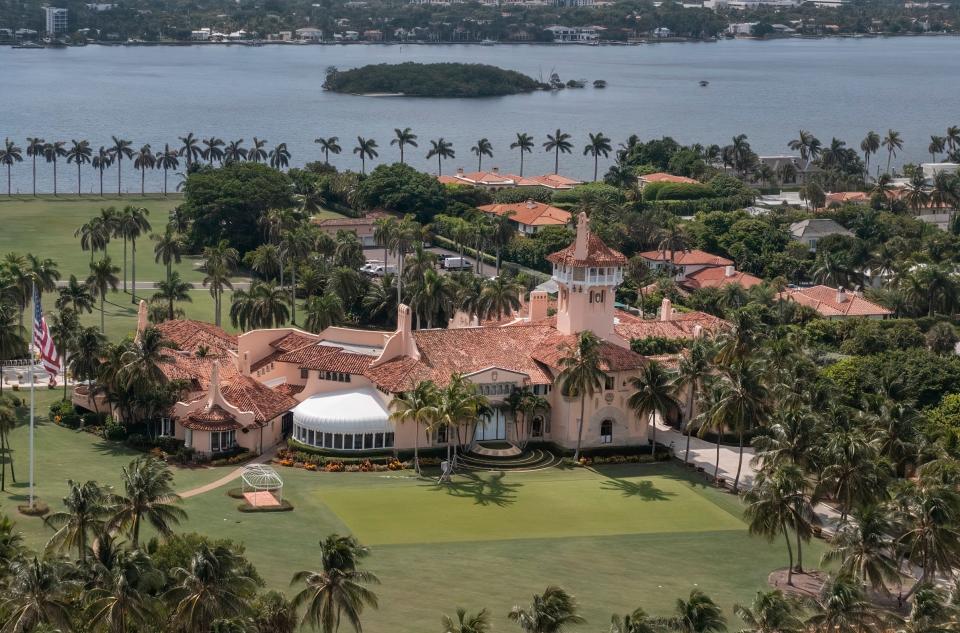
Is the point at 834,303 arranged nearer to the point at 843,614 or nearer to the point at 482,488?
the point at 482,488

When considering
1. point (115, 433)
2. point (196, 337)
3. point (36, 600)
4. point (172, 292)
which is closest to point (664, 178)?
point (172, 292)

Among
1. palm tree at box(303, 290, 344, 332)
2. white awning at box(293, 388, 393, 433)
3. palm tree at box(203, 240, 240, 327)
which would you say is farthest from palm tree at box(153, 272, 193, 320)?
white awning at box(293, 388, 393, 433)

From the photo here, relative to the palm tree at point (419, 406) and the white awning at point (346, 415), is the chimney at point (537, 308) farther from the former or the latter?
the palm tree at point (419, 406)

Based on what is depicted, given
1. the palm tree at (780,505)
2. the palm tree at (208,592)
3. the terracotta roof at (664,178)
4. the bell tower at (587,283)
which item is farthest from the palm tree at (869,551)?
the terracotta roof at (664,178)

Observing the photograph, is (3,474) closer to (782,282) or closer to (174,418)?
(174,418)

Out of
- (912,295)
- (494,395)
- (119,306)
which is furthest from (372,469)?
(912,295)

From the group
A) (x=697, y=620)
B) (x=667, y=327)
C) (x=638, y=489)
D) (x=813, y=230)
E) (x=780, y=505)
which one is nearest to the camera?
(x=697, y=620)
